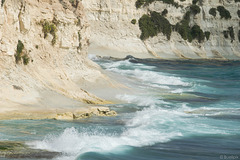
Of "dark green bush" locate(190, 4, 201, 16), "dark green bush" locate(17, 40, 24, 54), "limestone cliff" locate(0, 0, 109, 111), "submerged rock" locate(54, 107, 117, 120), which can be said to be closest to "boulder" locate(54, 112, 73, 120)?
"submerged rock" locate(54, 107, 117, 120)

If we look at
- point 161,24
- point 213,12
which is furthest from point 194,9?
point 161,24

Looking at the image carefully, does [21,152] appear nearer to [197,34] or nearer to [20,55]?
[20,55]

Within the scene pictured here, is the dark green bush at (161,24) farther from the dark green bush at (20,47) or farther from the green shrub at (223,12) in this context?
the dark green bush at (20,47)

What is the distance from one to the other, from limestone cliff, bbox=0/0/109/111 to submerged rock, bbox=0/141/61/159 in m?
3.79

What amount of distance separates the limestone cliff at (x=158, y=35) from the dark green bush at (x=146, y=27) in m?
0.59

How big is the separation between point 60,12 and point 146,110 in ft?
19.3

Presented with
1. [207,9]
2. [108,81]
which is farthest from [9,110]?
[207,9]

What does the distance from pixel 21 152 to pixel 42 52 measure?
28.2ft

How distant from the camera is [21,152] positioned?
848 centimetres

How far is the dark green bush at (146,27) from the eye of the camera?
58531 mm

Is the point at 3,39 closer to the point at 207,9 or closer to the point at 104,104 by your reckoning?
the point at 104,104

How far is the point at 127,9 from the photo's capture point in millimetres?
57938

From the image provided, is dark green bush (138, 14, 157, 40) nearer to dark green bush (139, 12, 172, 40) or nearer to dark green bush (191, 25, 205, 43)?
dark green bush (139, 12, 172, 40)

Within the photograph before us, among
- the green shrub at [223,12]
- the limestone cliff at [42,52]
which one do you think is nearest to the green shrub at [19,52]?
the limestone cliff at [42,52]
